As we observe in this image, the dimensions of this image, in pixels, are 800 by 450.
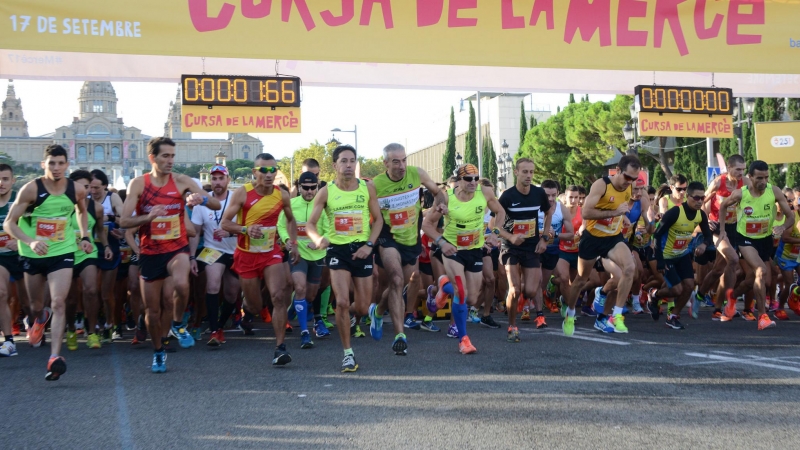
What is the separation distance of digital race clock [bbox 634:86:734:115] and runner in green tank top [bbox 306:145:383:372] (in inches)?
359

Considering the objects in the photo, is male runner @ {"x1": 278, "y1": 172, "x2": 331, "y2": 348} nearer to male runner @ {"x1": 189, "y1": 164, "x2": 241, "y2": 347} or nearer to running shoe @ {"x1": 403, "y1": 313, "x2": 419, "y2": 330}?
male runner @ {"x1": 189, "y1": 164, "x2": 241, "y2": 347}

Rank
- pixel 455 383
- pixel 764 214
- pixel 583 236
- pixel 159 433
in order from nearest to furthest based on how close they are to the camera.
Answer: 1. pixel 159 433
2. pixel 455 383
3. pixel 583 236
4. pixel 764 214

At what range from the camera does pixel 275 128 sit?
14.9 metres

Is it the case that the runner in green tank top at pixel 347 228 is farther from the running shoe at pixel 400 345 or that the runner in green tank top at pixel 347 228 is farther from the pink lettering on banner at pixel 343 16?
the pink lettering on banner at pixel 343 16

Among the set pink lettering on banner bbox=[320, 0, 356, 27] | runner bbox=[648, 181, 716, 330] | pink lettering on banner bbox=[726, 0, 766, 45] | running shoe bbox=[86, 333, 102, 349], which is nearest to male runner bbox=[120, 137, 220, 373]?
running shoe bbox=[86, 333, 102, 349]

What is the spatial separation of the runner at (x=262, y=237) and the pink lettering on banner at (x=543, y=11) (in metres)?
4.63

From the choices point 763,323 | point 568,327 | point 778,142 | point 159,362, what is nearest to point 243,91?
point 568,327

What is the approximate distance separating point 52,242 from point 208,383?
239 centimetres

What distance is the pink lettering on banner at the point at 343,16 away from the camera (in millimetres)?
12000

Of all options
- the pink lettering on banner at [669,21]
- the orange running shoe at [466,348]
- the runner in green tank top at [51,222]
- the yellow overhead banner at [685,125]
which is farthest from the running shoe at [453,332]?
the yellow overhead banner at [685,125]

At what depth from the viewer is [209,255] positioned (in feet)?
37.4

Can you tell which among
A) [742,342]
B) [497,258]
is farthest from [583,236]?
[497,258]

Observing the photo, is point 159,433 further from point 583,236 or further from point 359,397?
point 583,236

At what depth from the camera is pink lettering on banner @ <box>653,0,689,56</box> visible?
13.0m
